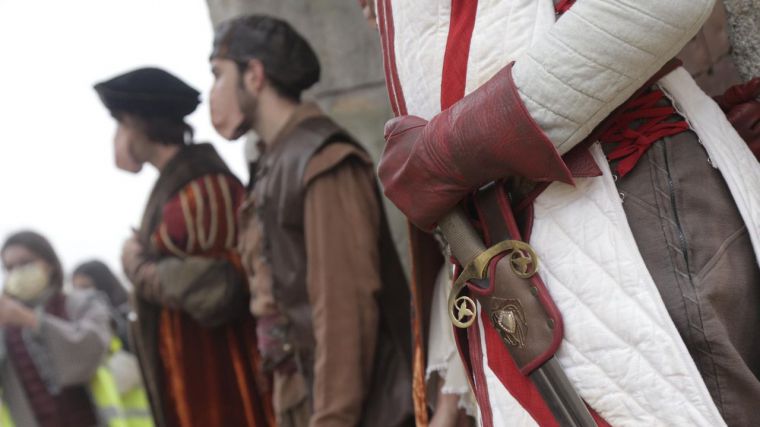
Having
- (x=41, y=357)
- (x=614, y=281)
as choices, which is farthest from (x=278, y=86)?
(x=41, y=357)

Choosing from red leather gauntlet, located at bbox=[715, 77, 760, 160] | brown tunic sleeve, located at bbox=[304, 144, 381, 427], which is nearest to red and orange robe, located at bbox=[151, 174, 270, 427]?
brown tunic sleeve, located at bbox=[304, 144, 381, 427]

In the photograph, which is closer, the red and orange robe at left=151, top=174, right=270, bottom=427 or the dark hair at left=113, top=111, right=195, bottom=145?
the red and orange robe at left=151, top=174, right=270, bottom=427

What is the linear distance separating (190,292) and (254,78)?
65 cm

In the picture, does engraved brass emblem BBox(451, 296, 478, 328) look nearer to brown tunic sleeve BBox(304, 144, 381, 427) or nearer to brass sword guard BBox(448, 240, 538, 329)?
brass sword guard BBox(448, 240, 538, 329)

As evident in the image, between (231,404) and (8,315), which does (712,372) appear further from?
(8,315)

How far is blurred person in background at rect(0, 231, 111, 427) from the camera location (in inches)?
155

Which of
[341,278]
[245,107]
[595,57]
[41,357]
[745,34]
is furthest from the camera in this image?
[41,357]

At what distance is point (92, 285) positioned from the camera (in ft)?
19.0

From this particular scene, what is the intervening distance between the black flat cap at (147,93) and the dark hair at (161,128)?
1cm

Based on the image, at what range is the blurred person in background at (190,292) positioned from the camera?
260 cm

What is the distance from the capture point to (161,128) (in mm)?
2906

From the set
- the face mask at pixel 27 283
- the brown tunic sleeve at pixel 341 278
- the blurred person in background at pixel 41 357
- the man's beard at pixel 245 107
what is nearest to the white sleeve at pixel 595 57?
the brown tunic sleeve at pixel 341 278

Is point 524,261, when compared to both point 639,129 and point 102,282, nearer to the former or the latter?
point 639,129

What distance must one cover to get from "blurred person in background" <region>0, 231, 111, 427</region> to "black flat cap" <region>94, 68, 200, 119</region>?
60.1 inches
